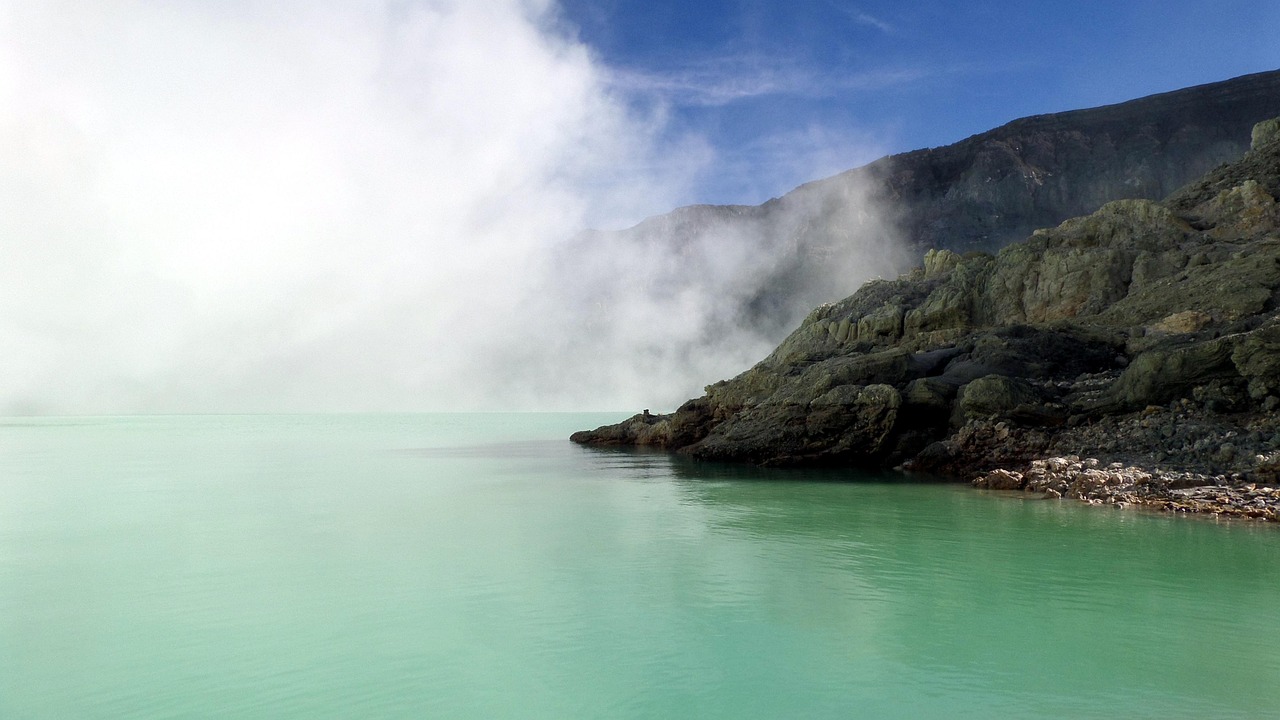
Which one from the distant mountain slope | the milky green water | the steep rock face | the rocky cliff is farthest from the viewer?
the rocky cliff

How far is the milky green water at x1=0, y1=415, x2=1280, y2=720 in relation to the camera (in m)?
6.98

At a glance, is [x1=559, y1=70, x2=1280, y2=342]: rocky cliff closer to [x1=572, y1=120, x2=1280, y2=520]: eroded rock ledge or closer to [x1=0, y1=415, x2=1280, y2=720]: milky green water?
[x1=572, y1=120, x2=1280, y2=520]: eroded rock ledge

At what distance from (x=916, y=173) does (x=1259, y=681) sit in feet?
340

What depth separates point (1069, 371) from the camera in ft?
83.3

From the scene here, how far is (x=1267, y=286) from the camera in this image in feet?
79.4

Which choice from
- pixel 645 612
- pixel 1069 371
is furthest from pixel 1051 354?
pixel 645 612

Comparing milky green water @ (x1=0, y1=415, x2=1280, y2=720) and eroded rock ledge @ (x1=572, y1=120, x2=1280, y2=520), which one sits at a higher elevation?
eroded rock ledge @ (x1=572, y1=120, x2=1280, y2=520)

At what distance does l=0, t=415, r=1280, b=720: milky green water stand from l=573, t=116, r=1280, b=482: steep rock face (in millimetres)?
5612

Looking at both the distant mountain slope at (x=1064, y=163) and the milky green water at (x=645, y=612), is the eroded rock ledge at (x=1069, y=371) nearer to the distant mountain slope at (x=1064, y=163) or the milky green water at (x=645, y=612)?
the milky green water at (x=645, y=612)

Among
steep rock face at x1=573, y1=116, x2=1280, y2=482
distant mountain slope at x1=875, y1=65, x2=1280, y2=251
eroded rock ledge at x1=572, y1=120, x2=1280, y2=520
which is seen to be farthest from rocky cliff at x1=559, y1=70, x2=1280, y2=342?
steep rock face at x1=573, y1=116, x2=1280, y2=482

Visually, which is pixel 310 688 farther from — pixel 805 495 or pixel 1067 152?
pixel 1067 152

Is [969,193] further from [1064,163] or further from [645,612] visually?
[645,612]

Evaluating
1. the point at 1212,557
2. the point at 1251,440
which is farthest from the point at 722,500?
the point at 1251,440

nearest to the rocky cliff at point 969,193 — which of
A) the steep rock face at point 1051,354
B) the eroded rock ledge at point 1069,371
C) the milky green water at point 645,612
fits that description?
the eroded rock ledge at point 1069,371
